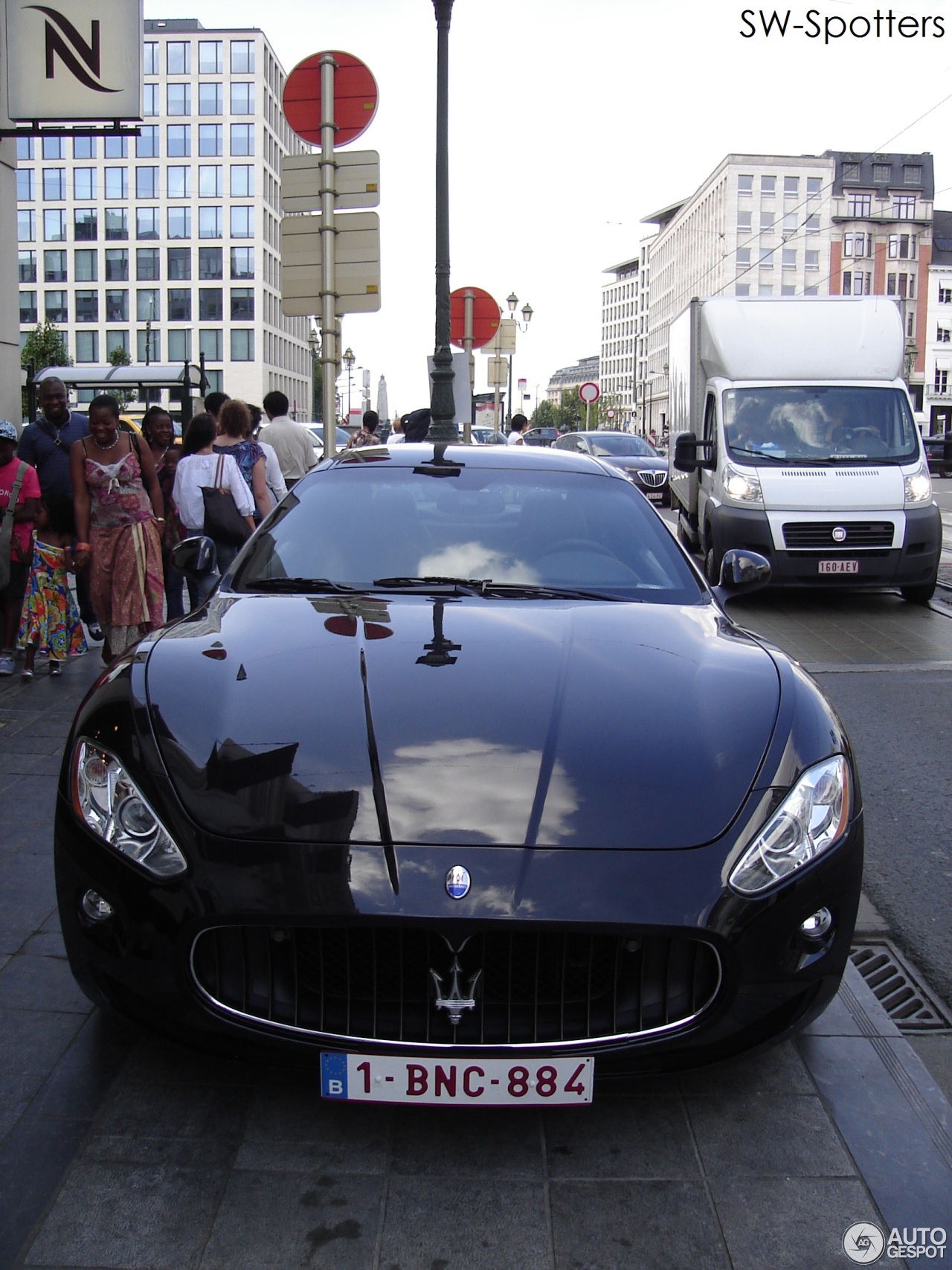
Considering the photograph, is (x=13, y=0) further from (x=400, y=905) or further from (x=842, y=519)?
(x=400, y=905)

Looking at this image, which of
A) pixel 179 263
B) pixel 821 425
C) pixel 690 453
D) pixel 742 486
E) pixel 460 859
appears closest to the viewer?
pixel 460 859

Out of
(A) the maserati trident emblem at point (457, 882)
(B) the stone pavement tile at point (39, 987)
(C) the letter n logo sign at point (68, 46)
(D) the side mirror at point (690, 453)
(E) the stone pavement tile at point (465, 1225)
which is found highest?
(C) the letter n logo sign at point (68, 46)

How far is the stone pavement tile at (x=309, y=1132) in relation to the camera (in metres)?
2.40

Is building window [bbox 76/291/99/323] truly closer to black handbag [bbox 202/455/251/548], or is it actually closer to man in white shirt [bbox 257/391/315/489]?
man in white shirt [bbox 257/391/315/489]

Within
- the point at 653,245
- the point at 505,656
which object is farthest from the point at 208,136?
the point at 505,656

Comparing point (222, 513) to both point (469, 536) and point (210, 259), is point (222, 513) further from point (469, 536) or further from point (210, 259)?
point (210, 259)

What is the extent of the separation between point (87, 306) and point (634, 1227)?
89466 millimetres

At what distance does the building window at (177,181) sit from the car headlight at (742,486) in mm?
80088

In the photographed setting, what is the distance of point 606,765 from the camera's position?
Answer: 250 centimetres

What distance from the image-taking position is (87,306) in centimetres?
8394

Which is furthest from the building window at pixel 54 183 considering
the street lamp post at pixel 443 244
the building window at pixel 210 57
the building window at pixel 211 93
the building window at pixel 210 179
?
the street lamp post at pixel 443 244

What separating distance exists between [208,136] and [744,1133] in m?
88.3

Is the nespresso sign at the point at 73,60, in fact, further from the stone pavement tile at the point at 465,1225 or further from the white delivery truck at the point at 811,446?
the stone pavement tile at the point at 465,1225

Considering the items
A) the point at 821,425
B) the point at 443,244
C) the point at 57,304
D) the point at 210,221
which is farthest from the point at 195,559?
the point at 57,304
